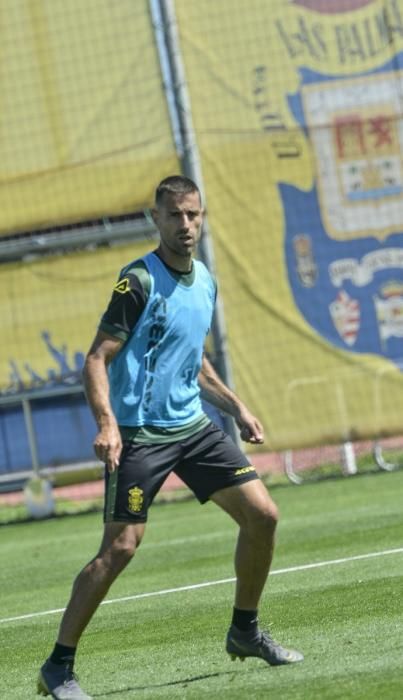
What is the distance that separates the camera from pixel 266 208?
58.8 feet

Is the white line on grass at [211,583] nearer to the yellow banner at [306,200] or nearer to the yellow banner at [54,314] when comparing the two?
the yellow banner at [306,200]

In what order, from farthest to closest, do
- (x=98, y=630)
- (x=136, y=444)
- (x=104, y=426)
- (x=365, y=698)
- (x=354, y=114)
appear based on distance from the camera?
1. (x=354, y=114)
2. (x=98, y=630)
3. (x=136, y=444)
4. (x=104, y=426)
5. (x=365, y=698)

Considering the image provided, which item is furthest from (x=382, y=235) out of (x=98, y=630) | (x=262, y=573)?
(x=262, y=573)

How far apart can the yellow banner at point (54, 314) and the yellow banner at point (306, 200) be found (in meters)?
1.29

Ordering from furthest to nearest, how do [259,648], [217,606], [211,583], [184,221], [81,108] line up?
[81,108] < [211,583] < [217,606] < [259,648] < [184,221]

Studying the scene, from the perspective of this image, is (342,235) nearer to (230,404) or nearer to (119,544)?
(230,404)

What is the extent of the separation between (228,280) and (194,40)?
2.55 m

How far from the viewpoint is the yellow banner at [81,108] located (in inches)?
707

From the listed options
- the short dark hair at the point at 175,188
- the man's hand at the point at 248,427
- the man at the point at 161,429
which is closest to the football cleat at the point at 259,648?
the man at the point at 161,429

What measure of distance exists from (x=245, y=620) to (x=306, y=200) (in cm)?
1056

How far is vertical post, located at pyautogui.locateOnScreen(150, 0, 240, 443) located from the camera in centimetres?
1781

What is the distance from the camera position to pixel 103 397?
711 centimetres

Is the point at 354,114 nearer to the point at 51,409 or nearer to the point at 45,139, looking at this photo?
the point at 45,139

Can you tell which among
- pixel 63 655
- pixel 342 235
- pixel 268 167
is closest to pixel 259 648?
pixel 63 655
